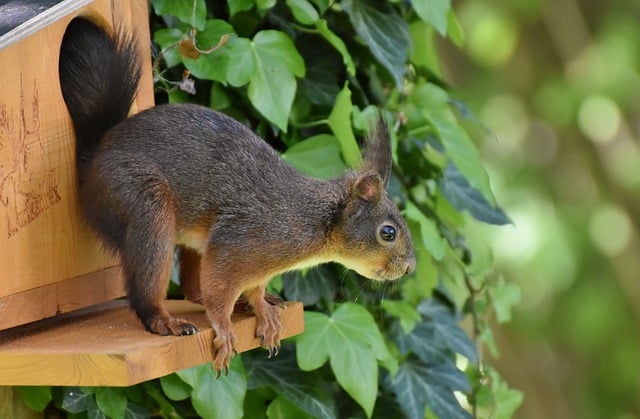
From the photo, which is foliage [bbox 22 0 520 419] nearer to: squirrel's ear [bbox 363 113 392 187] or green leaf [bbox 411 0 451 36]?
green leaf [bbox 411 0 451 36]

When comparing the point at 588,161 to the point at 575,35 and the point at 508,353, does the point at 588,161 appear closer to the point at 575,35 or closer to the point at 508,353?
the point at 575,35

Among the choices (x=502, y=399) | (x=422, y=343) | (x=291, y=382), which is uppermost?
(x=291, y=382)

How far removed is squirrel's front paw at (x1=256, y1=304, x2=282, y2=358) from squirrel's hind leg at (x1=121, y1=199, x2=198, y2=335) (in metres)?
0.19

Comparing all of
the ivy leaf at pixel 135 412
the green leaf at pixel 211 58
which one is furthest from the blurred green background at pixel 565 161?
the ivy leaf at pixel 135 412

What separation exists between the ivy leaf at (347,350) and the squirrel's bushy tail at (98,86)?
21.0 inches

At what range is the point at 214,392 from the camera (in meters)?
2.17

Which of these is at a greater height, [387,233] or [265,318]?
[387,233]

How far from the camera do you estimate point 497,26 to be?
4387 millimetres

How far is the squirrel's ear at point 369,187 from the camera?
2.00 meters

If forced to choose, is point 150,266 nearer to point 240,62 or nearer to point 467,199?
point 240,62

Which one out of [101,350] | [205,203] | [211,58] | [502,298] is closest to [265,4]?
[211,58]

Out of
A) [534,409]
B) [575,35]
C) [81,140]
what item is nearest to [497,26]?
[575,35]

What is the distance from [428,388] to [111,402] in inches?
27.9

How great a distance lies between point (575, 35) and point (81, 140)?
9.27 feet
